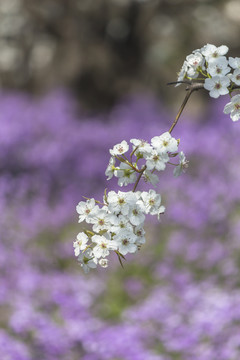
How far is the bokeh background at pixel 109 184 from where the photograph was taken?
3.77m

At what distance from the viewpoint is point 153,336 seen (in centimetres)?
393

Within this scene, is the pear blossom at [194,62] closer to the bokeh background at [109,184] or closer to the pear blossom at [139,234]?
the pear blossom at [139,234]

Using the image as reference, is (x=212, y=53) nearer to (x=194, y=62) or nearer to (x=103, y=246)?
(x=194, y=62)

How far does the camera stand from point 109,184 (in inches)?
262

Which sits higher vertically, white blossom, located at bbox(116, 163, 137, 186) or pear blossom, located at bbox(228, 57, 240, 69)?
pear blossom, located at bbox(228, 57, 240, 69)

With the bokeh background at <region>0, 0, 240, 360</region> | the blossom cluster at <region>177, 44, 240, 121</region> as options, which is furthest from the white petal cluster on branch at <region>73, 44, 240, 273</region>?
the bokeh background at <region>0, 0, 240, 360</region>

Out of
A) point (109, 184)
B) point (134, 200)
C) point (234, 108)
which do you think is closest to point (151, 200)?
point (134, 200)

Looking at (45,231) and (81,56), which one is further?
(81,56)

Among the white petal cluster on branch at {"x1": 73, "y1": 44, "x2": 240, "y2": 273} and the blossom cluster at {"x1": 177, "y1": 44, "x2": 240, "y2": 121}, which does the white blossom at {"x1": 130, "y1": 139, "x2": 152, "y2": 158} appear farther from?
the blossom cluster at {"x1": 177, "y1": 44, "x2": 240, "y2": 121}

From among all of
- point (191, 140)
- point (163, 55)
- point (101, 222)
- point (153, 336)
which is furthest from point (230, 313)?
point (163, 55)

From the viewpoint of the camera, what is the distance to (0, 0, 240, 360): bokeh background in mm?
3770

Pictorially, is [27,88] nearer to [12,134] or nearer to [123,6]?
[123,6]

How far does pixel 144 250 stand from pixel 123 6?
511 cm

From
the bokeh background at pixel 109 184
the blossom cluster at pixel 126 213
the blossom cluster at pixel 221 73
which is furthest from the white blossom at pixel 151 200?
the bokeh background at pixel 109 184
